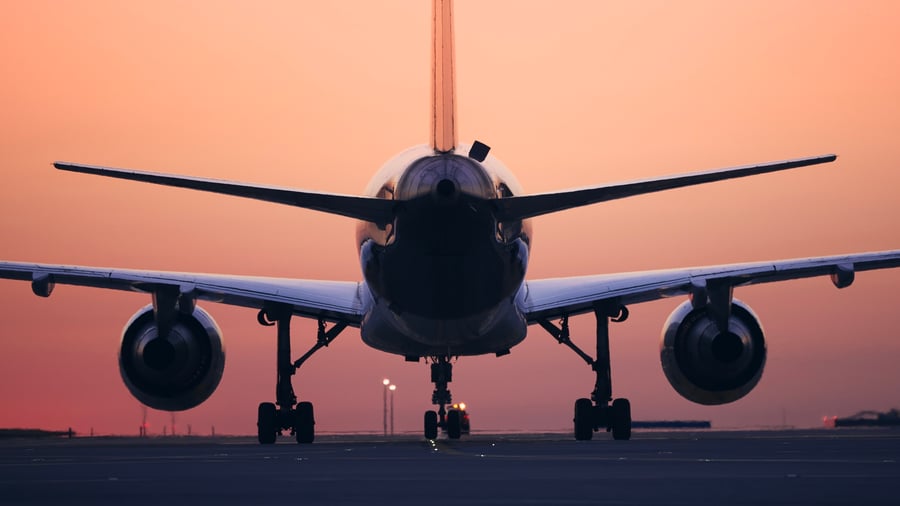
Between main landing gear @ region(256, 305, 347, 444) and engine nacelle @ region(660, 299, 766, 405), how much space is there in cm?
908

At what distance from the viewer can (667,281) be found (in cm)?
3706

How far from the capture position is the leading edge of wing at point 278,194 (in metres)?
23.8

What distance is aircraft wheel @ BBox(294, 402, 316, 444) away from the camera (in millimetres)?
36844

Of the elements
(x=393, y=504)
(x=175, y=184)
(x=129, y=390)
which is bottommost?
(x=393, y=504)

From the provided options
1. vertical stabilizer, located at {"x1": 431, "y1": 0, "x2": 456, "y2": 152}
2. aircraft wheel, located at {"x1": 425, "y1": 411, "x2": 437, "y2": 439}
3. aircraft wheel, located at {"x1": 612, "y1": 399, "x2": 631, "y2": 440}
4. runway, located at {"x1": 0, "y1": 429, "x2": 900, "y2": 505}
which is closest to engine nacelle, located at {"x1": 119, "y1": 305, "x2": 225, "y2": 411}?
aircraft wheel, located at {"x1": 425, "y1": 411, "x2": 437, "y2": 439}

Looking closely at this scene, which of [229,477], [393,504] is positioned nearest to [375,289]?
[229,477]

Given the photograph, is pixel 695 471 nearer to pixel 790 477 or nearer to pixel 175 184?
pixel 790 477

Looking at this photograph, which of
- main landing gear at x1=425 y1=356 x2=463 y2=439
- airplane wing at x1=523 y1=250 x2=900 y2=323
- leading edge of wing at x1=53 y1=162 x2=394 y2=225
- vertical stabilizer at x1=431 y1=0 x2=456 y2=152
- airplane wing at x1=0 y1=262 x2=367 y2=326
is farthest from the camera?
main landing gear at x1=425 y1=356 x2=463 y2=439

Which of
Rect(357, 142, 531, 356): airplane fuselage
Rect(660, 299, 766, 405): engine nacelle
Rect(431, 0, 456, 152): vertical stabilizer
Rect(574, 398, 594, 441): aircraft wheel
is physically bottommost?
Rect(574, 398, 594, 441): aircraft wheel

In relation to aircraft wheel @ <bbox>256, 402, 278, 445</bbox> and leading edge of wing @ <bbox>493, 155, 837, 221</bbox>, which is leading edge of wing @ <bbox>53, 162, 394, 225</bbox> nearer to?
leading edge of wing @ <bbox>493, 155, 837, 221</bbox>

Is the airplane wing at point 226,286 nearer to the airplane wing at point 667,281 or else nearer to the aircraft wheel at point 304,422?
the aircraft wheel at point 304,422

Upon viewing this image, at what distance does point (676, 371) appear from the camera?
3684 cm

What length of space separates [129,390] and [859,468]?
22523 millimetres

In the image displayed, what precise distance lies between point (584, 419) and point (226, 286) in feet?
31.5
